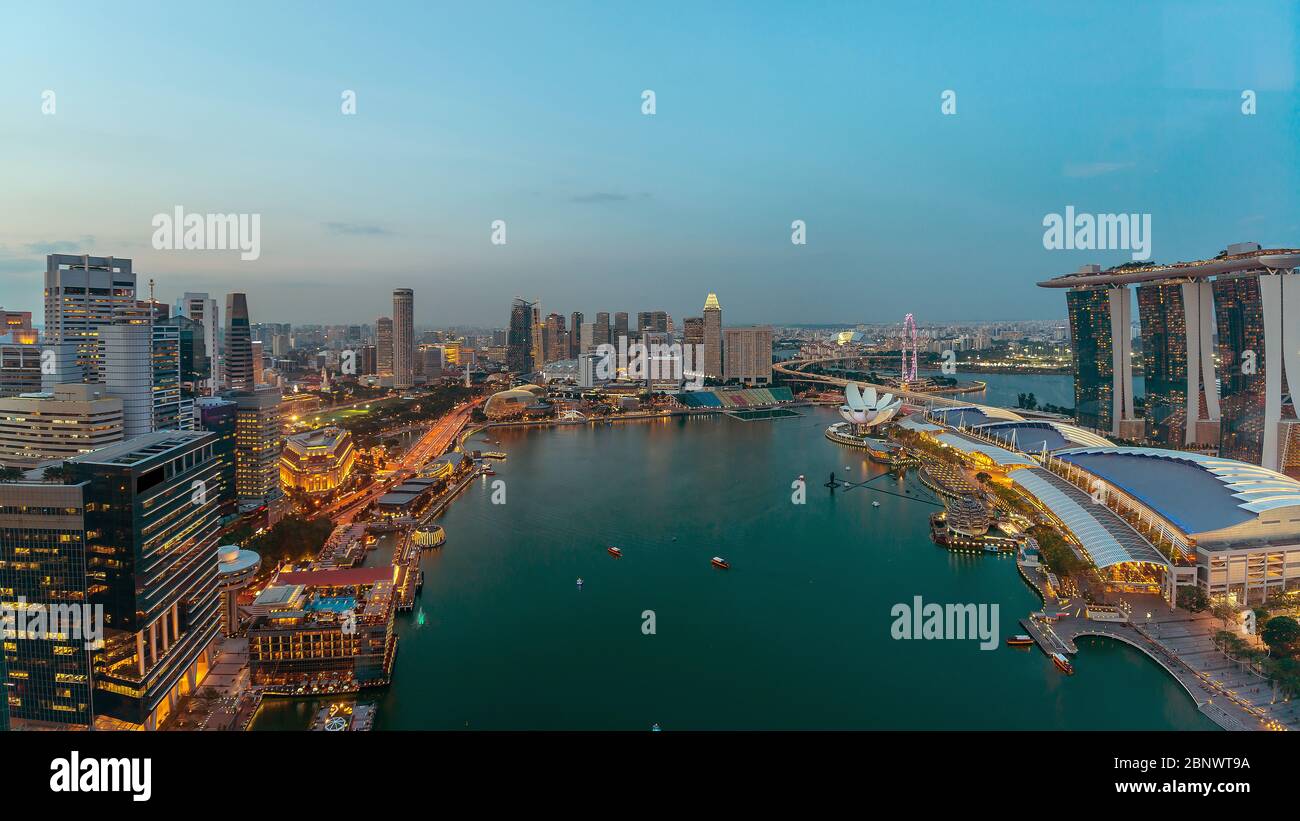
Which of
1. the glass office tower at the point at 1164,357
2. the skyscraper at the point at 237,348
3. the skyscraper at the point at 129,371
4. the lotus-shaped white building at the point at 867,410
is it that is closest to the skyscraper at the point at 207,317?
the skyscraper at the point at 237,348

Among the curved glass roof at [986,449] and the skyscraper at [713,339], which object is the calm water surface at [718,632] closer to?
the curved glass roof at [986,449]

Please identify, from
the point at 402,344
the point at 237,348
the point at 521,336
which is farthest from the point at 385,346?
the point at 237,348

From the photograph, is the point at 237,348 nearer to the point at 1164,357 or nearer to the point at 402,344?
the point at 402,344

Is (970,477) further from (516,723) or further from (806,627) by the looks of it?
(516,723)

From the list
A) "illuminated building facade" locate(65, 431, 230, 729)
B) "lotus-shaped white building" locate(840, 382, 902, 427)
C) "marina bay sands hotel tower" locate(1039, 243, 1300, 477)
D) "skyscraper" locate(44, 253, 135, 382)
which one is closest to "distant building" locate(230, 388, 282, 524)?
"skyscraper" locate(44, 253, 135, 382)

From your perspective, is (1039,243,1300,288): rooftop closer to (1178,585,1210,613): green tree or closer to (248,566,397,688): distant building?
(1178,585,1210,613): green tree
